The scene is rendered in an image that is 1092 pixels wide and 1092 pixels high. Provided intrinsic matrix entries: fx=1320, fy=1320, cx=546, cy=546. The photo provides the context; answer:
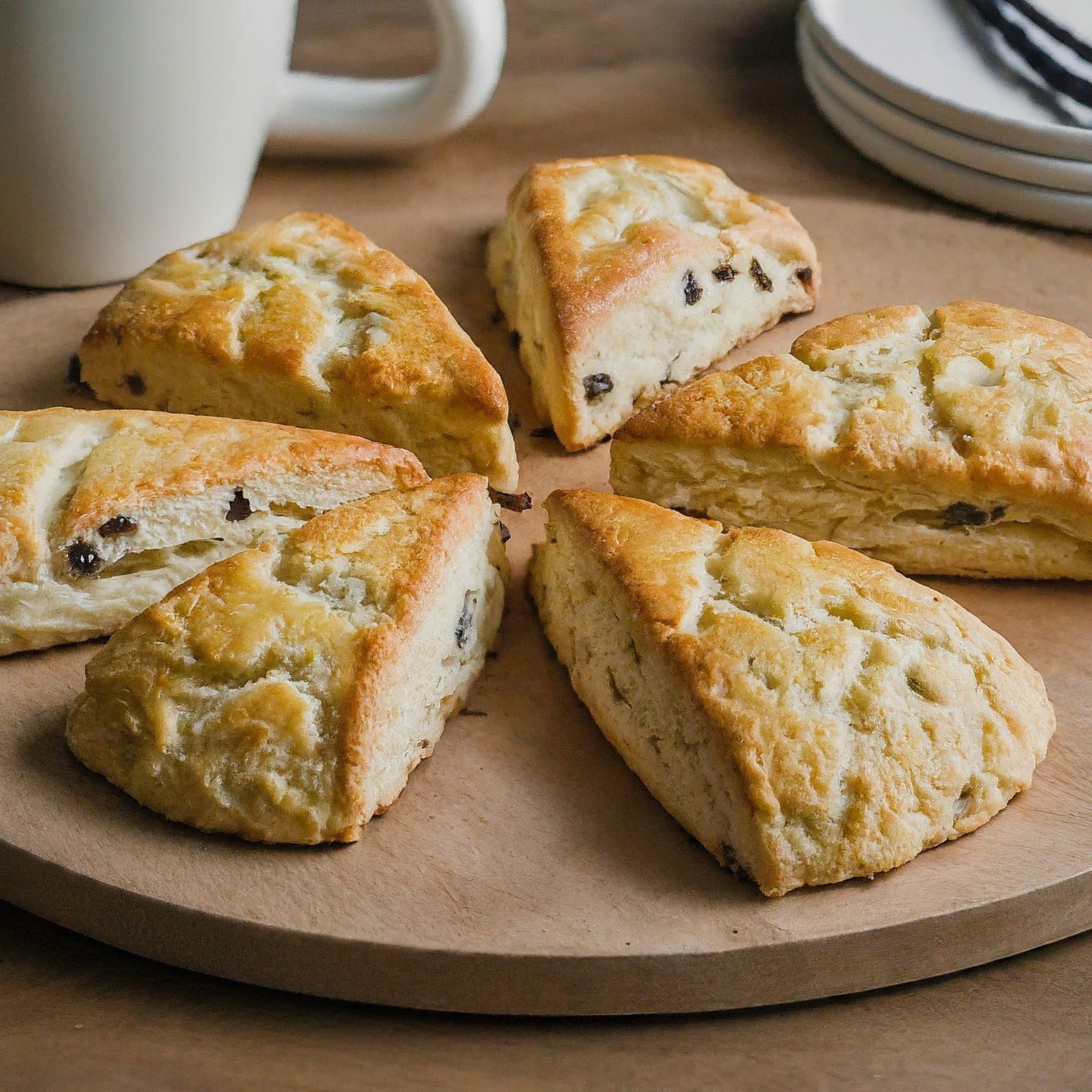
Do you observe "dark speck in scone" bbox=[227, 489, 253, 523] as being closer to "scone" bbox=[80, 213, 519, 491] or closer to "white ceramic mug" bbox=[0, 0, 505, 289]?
"scone" bbox=[80, 213, 519, 491]

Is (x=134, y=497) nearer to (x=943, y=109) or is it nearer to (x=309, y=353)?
(x=309, y=353)

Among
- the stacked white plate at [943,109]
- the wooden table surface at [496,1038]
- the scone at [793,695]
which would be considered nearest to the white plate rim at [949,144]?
the stacked white plate at [943,109]

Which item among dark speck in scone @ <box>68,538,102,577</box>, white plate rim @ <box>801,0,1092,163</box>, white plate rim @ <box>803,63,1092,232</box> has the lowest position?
dark speck in scone @ <box>68,538,102,577</box>

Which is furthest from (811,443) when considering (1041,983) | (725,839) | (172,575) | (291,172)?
(291,172)

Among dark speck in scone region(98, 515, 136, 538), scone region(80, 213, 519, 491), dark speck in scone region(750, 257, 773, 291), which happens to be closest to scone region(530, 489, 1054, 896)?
scone region(80, 213, 519, 491)

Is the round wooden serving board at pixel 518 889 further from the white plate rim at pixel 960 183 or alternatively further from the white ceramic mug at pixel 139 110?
the white plate rim at pixel 960 183

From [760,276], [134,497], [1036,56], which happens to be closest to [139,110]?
[134,497]
